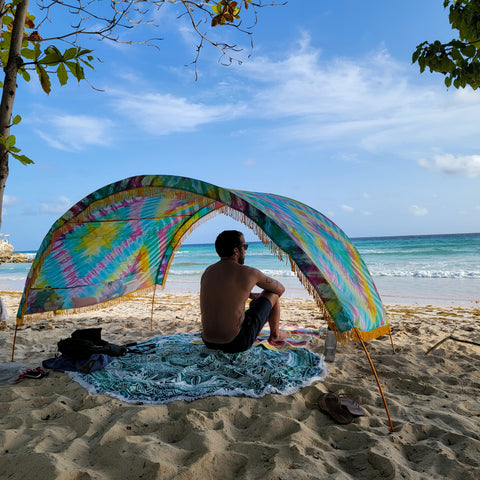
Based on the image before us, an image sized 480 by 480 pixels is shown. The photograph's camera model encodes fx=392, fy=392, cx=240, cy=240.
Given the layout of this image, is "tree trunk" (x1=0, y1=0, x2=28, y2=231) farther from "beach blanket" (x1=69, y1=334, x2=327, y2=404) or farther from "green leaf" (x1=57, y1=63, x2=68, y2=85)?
"beach blanket" (x1=69, y1=334, x2=327, y2=404)

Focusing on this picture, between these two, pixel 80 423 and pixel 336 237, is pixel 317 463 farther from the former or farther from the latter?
pixel 336 237

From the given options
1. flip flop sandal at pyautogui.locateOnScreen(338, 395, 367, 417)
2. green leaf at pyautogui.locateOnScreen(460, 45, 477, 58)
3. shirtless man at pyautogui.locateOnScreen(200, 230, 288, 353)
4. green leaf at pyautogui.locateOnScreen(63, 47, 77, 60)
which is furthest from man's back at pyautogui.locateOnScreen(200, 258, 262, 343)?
green leaf at pyautogui.locateOnScreen(460, 45, 477, 58)

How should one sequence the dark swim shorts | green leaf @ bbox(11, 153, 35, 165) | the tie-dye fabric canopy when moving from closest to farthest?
green leaf @ bbox(11, 153, 35, 165)
the tie-dye fabric canopy
the dark swim shorts

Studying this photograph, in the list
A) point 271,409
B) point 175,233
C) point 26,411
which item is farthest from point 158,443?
point 175,233

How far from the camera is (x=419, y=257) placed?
2572 centimetres

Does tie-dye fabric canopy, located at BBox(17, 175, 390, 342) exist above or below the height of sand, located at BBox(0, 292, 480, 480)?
above

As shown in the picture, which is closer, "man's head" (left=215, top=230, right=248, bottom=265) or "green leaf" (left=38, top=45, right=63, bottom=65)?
"green leaf" (left=38, top=45, right=63, bottom=65)

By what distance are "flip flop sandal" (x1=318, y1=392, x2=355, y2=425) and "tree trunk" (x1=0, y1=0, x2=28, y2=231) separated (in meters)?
2.41

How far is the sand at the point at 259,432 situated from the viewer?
209 centimetres

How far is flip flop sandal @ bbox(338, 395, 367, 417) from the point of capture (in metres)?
2.72

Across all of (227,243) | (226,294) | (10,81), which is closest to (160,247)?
(227,243)

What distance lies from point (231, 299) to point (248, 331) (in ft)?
1.20

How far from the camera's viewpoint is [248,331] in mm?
3684

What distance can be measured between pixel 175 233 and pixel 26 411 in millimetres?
3280
